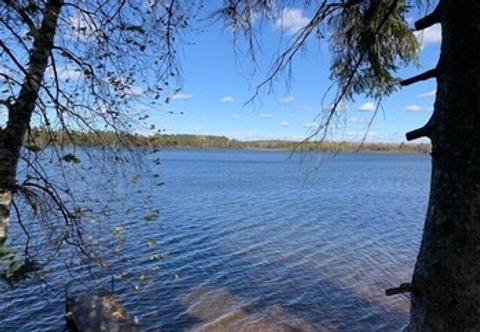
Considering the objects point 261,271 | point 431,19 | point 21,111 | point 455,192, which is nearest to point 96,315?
point 261,271

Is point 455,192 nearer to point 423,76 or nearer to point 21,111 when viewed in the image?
point 423,76

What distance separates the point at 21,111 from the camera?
316 cm

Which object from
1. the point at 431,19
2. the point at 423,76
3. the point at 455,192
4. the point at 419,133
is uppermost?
the point at 431,19

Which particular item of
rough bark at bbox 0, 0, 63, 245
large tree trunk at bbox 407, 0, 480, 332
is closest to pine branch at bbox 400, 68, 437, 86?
Result: large tree trunk at bbox 407, 0, 480, 332

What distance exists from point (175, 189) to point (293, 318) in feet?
72.1

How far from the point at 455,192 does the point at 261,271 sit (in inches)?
436

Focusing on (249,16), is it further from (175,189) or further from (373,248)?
(175,189)

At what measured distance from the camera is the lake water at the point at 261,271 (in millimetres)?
9102

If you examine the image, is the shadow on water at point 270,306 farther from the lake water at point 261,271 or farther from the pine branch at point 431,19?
the pine branch at point 431,19

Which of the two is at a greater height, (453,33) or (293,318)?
(453,33)

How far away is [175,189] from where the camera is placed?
101 ft

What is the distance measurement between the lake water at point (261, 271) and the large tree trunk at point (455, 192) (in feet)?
2.94

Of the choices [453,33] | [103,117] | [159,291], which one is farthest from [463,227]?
[159,291]

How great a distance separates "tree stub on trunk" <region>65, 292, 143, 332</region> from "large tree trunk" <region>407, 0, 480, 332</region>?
5.97 metres
